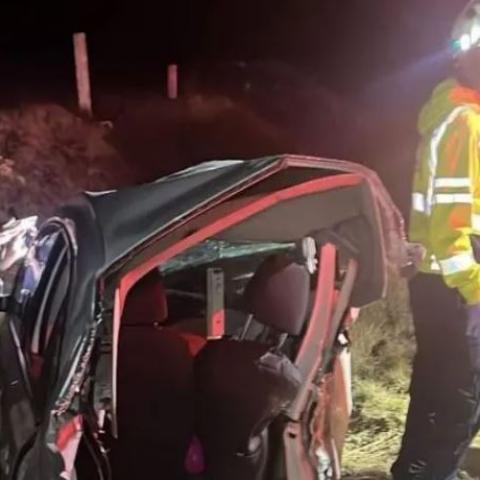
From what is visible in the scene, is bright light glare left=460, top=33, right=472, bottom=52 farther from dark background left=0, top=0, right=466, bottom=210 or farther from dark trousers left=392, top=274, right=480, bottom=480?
dark background left=0, top=0, right=466, bottom=210

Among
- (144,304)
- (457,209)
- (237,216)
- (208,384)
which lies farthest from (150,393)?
(457,209)

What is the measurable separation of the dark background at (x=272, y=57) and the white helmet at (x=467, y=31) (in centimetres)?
852

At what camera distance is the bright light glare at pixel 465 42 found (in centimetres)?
427

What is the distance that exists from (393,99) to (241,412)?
13288 millimetres

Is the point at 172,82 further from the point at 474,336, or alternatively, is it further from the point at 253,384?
the point at 253,384

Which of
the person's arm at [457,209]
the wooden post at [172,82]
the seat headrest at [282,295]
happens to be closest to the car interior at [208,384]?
the seat headrest at [282,295]

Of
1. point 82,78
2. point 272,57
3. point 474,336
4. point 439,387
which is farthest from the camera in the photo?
point 272,57

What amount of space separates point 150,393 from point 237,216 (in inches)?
31.9

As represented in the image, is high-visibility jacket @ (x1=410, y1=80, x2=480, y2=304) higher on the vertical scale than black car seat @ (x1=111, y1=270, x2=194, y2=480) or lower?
higher

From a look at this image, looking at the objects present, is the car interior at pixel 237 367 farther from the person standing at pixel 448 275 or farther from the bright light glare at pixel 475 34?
the bright light glare at pixel 475 34

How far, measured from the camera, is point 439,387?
14.4 ft

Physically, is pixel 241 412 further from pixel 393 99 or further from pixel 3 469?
pixel 393 99

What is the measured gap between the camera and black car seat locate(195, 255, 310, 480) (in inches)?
128

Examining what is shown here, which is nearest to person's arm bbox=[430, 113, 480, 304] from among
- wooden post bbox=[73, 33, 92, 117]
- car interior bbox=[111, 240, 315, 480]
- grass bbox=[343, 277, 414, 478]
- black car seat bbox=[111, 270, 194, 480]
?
car interior bbox=[111, 240, 315, 480]
